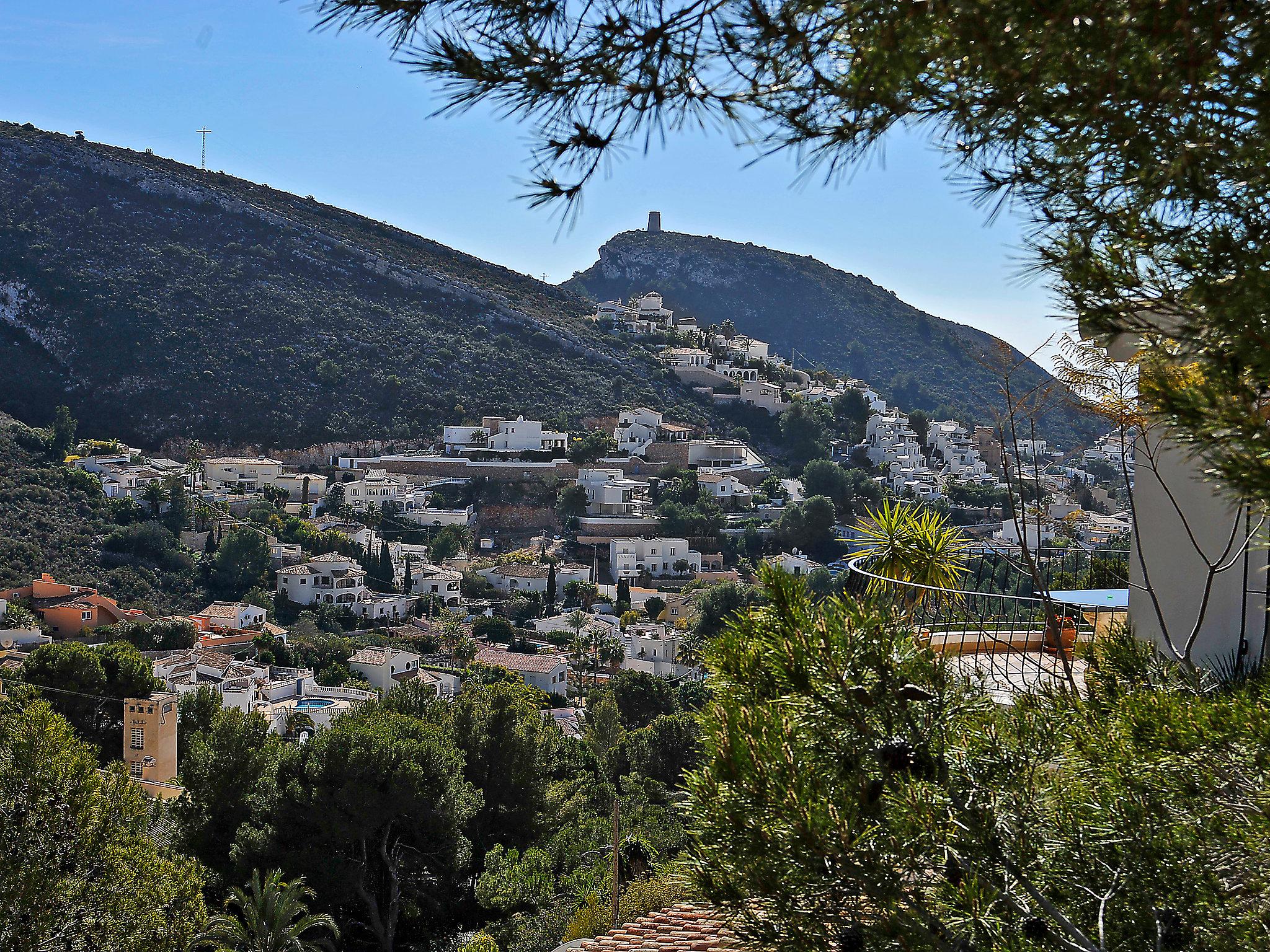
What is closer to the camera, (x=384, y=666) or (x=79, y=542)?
(x=384, y=666)

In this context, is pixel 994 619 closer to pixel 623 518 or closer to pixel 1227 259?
pixel 1227 259

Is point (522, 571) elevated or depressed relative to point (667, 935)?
depressed

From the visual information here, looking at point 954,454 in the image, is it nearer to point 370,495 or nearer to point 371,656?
point 370,495

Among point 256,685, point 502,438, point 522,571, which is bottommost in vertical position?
point 256,685

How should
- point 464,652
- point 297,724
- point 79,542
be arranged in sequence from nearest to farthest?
point 297,724
point 464,652
point 79,542

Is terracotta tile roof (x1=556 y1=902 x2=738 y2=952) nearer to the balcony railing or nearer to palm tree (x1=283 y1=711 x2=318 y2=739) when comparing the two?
the balcony railing

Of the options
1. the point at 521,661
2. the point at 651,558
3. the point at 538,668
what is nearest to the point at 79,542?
the point at 521,661

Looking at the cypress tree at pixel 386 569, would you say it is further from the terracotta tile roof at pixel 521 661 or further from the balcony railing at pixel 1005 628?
the balcony railing at pixel 1005 628

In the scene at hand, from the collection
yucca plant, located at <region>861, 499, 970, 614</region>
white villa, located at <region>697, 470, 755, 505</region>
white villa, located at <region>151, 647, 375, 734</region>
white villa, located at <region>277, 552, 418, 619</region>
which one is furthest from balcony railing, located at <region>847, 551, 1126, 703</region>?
white villa, located at <region>697, 470, 755, 505</region>
